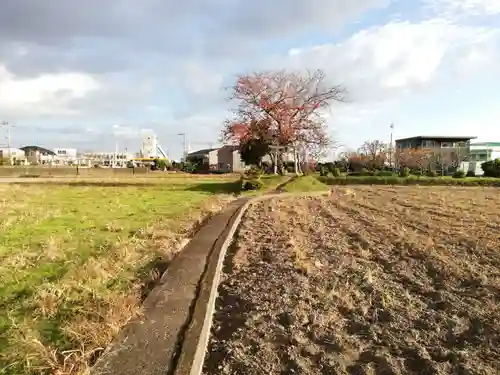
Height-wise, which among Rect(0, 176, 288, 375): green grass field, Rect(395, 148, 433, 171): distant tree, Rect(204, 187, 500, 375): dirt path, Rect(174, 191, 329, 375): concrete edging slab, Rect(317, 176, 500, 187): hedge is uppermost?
Rect(395, 148, 433, 171): distant tree

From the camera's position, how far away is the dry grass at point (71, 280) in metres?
2.88

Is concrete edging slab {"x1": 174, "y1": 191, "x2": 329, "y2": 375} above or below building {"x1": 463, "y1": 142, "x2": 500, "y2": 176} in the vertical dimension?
below

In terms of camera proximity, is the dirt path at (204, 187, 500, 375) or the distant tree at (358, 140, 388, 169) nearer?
the dirt path at (204, 187, 500, 375)

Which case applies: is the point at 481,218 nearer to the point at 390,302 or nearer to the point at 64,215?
the point at 390,302

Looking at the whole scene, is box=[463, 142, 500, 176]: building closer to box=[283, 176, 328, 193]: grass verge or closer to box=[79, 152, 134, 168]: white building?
box=[283, 176, 328, 193]: grass verge

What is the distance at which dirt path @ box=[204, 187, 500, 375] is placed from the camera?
311cm

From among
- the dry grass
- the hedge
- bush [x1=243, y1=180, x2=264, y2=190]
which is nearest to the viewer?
the dry grass

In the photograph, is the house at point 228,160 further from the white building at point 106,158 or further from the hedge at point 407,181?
the hedge at point 407,181

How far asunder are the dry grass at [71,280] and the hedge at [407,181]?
2048 centimetres

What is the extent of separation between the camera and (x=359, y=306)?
13.6 ft

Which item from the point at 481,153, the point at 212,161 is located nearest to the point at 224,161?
the point at 212,161

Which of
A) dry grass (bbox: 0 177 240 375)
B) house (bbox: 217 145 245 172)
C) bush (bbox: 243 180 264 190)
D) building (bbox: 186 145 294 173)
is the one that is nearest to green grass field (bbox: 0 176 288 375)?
dry grass (bbox: 0 177 240 375)

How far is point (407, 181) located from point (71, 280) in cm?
2709

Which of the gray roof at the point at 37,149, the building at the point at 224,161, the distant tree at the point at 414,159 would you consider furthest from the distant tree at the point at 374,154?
the gray roof at the point at 37,149
